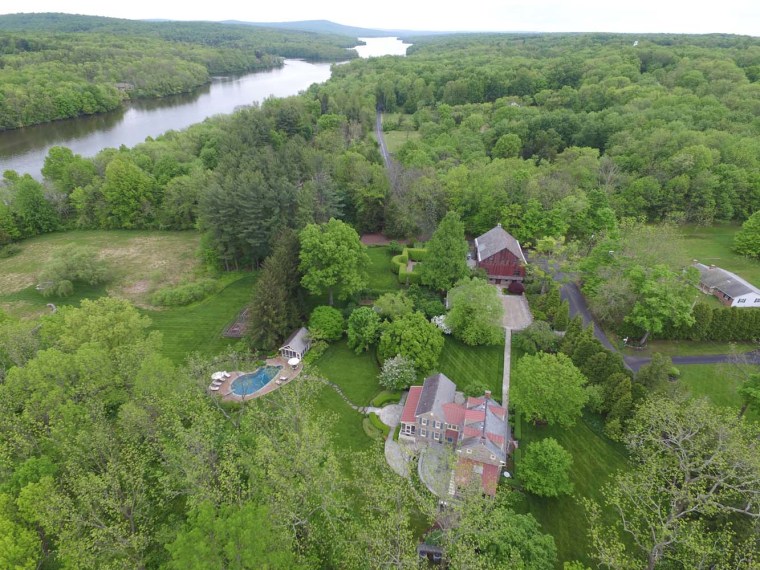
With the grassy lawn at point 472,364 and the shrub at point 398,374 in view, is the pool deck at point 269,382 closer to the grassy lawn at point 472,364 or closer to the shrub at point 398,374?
the shrub at point 398,374

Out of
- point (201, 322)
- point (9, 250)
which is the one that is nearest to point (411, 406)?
point (201, 322)

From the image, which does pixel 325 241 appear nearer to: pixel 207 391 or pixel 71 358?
pixel 207 391

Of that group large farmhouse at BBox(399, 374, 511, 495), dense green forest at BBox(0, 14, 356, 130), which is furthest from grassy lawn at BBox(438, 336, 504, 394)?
dense green forest at BBox(0, 14, 356, 130)

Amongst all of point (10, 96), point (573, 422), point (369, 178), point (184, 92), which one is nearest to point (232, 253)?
point (369, 178)

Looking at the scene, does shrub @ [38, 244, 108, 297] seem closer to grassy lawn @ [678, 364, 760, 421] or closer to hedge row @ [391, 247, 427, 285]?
hedge row @ [391, 247, 427, 285]

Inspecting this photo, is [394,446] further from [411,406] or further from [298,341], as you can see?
[298,341]

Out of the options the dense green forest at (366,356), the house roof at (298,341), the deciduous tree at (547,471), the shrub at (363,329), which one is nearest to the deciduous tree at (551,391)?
the dense green forest at (366,356)
